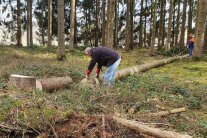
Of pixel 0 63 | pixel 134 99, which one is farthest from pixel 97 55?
pixel 0 63

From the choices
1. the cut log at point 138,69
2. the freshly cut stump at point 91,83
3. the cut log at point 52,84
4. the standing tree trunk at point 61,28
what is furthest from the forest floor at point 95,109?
the standing tree trunk at point 61,28

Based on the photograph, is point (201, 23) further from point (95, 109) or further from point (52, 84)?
point (95, 109)

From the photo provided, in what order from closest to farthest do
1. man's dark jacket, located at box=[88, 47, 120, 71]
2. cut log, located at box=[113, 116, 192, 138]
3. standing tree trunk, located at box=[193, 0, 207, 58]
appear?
cut log, located at box=[113, 116, 192, 138] < man's dark jacket, located at box=[88, 47, 120, 71] < standing tree trunk, located at box=[193, 0, 207, 58]

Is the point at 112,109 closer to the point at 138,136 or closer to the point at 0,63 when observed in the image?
the point at 138,136

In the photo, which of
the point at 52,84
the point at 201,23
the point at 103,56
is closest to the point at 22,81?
the point at 52,84

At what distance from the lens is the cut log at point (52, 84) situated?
1017 centimetres

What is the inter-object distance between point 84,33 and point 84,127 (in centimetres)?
4041

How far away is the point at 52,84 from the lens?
1052 cm

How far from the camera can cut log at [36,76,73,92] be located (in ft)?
33.4

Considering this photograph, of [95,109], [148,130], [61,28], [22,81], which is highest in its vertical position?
[61,28]

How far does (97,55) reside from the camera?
10875 millimetres

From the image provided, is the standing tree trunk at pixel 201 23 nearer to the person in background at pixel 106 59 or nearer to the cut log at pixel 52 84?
the person in background at pixel 106 59

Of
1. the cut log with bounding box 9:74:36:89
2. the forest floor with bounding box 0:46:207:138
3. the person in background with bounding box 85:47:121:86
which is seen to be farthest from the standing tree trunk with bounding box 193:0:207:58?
the cut log with bounding box 9:74:36:89

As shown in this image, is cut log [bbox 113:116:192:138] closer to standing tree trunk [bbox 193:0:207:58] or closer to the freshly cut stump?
the freshly cut stump
